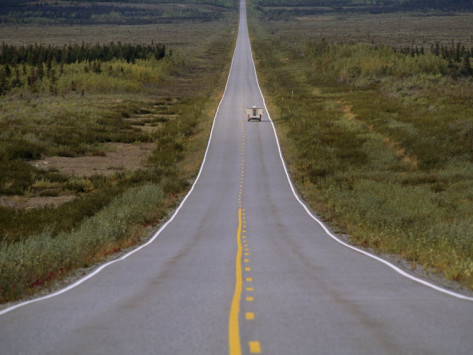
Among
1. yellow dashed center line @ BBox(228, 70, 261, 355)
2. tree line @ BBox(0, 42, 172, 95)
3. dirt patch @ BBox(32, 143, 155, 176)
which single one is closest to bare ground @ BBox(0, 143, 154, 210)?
dirt patch @ BBox(32, 143, 155, 176)

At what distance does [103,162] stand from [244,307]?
33914 millimetres

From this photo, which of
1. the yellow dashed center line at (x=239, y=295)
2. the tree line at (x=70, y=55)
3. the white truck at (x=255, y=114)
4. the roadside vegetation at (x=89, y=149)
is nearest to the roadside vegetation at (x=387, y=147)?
the white truck at (x=255, y=114)

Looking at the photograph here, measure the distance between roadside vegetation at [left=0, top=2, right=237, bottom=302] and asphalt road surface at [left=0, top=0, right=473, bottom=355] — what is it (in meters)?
2.51

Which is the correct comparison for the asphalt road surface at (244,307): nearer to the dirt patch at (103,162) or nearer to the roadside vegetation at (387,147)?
the roadside vegetation at (387,147)

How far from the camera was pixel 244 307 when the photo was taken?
9.99m

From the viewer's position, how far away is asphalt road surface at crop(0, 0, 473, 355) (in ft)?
26.2

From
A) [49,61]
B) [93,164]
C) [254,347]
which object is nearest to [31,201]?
[93,164]

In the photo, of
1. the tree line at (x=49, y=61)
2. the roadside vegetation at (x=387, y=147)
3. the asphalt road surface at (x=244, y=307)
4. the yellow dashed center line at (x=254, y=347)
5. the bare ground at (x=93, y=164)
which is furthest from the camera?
the tree line at (x=49, y=61)

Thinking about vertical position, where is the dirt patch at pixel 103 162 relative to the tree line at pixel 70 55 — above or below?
below

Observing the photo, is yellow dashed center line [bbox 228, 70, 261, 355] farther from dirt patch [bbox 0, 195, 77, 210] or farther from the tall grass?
dirt patch [bbox 0, 195, 77, 210]

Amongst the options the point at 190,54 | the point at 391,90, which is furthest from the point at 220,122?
the point at 190,54

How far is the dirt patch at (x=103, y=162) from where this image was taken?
38750mm

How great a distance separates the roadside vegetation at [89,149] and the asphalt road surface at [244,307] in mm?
2511

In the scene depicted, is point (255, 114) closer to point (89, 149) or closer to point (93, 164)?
point (89, 149)
